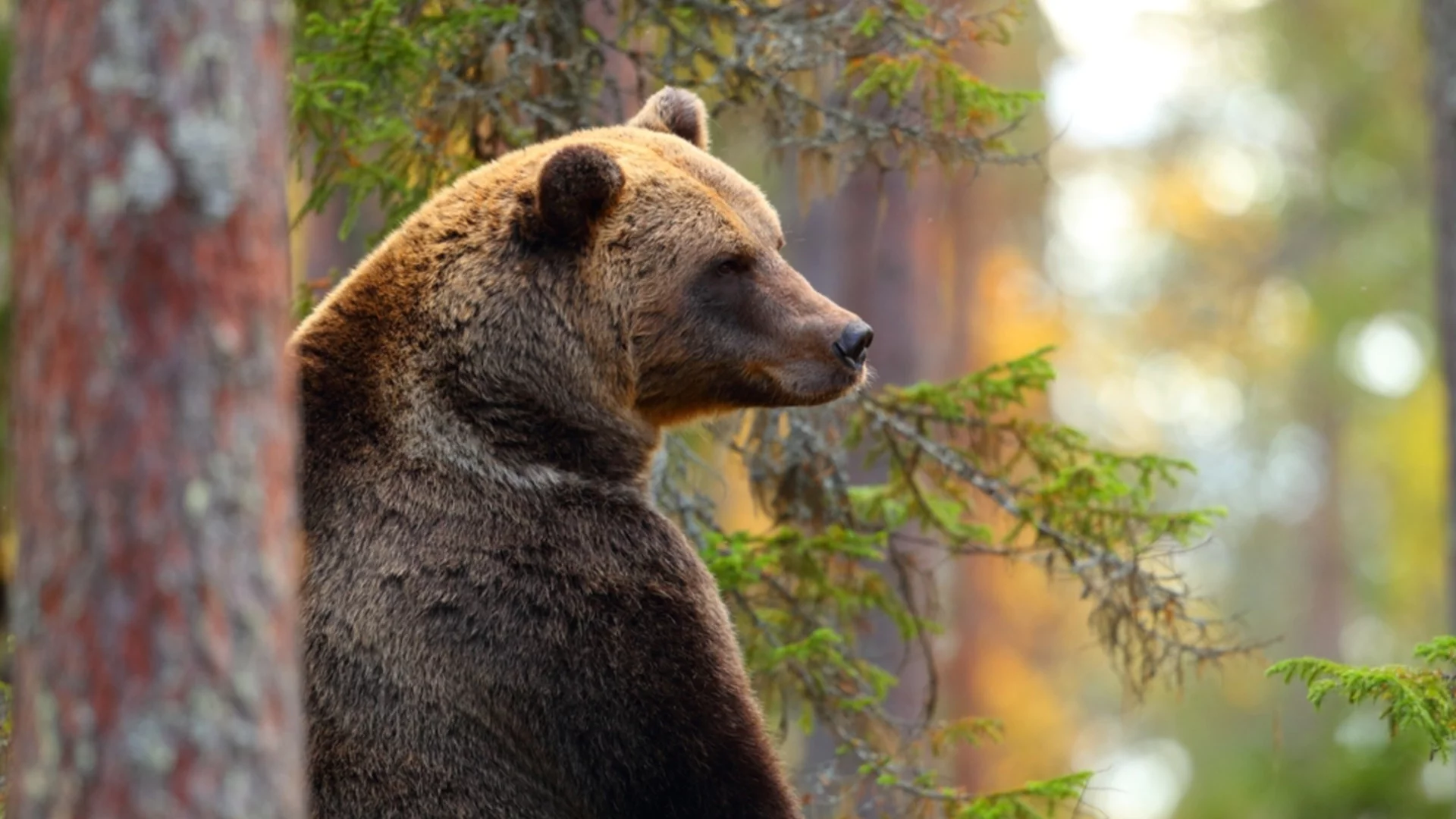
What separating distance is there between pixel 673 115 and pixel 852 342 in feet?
3.97

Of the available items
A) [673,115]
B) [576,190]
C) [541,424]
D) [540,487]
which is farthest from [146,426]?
[673,115]

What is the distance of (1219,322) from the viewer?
102 feet

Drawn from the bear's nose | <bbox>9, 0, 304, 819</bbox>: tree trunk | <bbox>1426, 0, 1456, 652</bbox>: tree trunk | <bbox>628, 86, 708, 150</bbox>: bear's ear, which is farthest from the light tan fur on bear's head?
<bbox>1426, 0, 1456, 652</bbox>: tree trunk

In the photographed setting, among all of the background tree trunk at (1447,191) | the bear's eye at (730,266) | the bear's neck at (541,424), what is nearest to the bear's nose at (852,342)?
the bear's eye at (730,266)

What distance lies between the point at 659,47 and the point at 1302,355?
27.5 m

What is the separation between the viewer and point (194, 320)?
277 cm

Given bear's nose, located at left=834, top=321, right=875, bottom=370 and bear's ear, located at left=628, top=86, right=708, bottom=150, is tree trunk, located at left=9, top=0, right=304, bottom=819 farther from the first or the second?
bear's ear, located at left=628, top=86, right=708, bottom=150

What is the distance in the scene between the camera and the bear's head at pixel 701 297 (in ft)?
16.5

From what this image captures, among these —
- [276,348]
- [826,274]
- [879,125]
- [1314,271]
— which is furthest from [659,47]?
[1314,271]

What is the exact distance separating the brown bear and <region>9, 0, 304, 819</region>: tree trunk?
1.43 meters

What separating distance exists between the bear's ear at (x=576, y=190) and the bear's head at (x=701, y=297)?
0.01 meters

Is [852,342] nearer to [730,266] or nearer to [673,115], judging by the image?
[730,266]

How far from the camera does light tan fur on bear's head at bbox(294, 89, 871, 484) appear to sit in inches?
184

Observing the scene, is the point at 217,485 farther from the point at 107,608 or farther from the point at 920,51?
the point at 920,51
